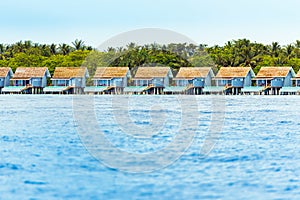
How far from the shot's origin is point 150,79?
61656 millimetres

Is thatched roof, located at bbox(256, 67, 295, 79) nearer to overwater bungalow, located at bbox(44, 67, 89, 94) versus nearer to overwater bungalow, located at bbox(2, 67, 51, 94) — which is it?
overwater bungalow, located at bbox(44, 67, 89, 94)

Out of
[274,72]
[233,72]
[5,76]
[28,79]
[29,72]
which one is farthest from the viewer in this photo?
[5,76]

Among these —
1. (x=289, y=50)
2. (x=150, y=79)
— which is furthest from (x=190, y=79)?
(x=289, y=50)

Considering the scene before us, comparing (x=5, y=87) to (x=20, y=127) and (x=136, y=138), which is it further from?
(x=136, y=138)

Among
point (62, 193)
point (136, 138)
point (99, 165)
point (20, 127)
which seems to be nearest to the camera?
point (62, 193)

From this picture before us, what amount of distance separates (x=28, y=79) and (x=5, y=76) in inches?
104

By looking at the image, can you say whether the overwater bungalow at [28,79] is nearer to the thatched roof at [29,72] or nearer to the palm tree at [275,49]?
the thatched roof at [29,72]

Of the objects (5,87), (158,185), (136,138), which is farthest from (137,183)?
(5,87)

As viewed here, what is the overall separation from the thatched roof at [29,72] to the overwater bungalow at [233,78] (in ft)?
61.0

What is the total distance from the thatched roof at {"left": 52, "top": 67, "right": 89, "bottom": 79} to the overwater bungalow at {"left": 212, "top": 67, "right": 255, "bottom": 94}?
1433 centimetres

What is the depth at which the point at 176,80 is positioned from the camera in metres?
62.0

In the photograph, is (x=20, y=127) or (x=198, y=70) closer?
(x=20, y=127)

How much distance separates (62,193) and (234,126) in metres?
13.2

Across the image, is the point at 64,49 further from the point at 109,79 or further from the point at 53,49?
the point at 109,79
